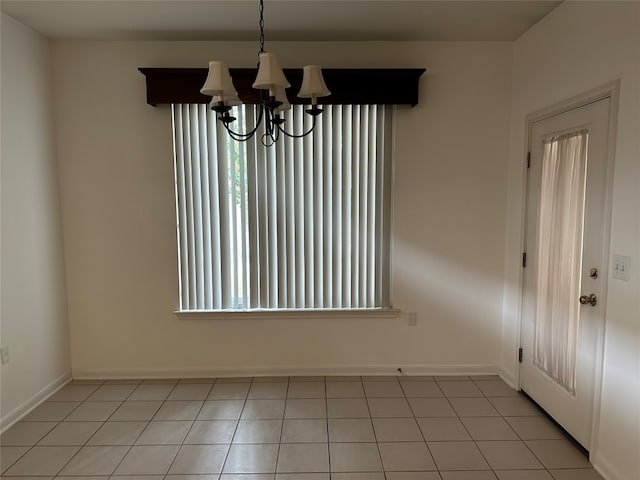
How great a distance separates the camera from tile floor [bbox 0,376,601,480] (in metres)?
2.21

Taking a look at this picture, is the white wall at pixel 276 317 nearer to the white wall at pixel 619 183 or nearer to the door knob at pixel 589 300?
the white wall at pixel 619 183

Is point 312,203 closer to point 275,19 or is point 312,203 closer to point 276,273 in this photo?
point 276,273

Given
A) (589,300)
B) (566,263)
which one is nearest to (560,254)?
(566,263)

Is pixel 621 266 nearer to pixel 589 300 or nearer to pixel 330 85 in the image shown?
pixel 589 300

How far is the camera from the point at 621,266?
202cm

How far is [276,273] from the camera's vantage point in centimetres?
330

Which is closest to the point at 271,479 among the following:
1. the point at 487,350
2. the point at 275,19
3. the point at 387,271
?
the point at 387,271

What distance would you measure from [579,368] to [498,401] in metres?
0.79

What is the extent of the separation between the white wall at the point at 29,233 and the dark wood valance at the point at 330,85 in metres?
0.84

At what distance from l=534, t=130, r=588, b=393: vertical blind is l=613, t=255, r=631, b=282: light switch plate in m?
0.29

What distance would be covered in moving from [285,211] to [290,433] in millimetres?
1685

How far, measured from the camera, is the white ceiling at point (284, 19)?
259 cm

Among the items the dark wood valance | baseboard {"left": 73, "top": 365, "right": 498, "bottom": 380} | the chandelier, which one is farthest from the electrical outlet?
the chandelier

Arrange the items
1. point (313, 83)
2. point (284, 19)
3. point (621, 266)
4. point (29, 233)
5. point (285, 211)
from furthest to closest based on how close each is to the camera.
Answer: point (285, 211) < point (29, 233) < point (284, 19) < point (621, 266) < point (313, 83)
